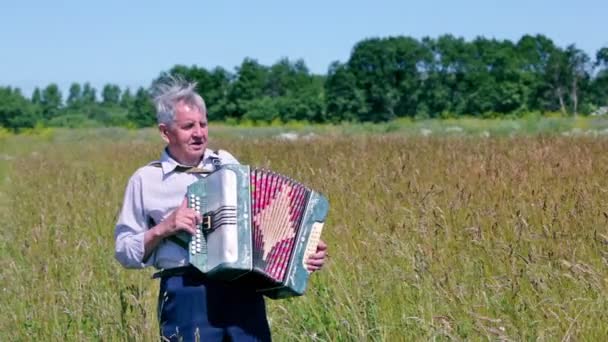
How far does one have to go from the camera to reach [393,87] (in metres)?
78.2

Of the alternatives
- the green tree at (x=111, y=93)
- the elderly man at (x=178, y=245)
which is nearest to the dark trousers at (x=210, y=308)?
the elderly man at (x=178, y=245)

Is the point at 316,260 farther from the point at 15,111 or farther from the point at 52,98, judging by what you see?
the point at 52,98

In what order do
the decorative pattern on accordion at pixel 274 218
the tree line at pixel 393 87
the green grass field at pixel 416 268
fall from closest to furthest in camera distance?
the decorative pattern on accordion at pixel 274 218 → the green grass field at pixel 416 268 → the tree line at pixel 393 87

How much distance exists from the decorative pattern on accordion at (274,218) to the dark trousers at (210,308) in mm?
212

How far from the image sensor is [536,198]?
6781mm

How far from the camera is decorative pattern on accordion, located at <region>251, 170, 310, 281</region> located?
12.8 feet

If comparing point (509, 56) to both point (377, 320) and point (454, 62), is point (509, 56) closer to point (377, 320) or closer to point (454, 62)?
point (454, 62)

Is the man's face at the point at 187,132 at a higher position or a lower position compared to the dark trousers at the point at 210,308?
higher

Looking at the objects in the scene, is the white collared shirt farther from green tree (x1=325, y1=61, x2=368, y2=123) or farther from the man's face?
green tree (x1=325, y1=61, x2=368, y2=123)

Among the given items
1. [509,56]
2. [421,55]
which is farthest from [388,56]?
[509,56]

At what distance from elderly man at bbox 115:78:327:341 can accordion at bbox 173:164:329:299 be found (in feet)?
0.31

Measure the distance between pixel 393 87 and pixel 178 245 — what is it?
246ft

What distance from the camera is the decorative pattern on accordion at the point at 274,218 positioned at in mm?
3893

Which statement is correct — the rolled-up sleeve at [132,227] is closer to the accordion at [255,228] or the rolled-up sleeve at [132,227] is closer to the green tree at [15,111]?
the accordion at [255,228]
